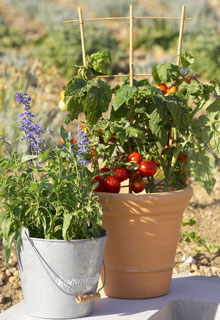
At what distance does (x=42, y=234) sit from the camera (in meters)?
2.13

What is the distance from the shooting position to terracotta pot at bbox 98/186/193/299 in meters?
2.33

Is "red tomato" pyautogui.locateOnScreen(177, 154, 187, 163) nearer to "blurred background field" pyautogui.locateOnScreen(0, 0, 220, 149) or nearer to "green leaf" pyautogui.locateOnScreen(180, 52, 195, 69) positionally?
"green leaf" pyautogui.locateOnScreen(180, 52, 195, 69)

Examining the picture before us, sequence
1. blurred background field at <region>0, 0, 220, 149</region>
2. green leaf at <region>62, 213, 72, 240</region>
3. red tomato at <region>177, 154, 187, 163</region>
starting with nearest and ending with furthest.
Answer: green leaf at <region>62, 213, 72, 240</region> < red tomato at <region>177, 154, 187, 163</region> < blurred background field at <region>0, 0, 220, 149</region>

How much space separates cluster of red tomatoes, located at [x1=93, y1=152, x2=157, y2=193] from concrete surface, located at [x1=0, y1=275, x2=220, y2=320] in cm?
46

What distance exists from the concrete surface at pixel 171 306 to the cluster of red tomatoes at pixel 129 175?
0.46 m

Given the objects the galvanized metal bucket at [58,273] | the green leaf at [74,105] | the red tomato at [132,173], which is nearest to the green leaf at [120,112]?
the green leaf at [74,105]

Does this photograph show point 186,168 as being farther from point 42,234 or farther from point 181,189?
point 42,234

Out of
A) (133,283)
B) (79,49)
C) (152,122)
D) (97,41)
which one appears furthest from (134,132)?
(97,41)

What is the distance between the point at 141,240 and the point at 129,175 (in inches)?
10.6

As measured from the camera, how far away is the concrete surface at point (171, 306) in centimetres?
223

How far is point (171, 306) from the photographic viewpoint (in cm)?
243

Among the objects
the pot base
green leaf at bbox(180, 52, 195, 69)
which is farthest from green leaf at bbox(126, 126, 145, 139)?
the pot base

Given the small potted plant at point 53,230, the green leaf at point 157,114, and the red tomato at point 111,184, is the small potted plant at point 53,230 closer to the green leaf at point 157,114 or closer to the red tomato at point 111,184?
the red tomato at point 111,184

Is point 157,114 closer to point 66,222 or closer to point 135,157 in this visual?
point 135,157
